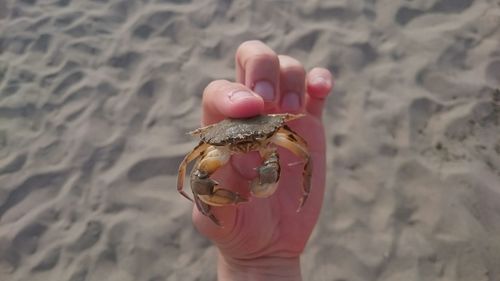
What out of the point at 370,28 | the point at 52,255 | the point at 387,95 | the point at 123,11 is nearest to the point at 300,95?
the point at 387,95

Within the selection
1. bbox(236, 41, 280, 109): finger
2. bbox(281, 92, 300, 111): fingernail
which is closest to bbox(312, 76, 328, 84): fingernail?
bbox(281, 92, 300, 111): fingernail

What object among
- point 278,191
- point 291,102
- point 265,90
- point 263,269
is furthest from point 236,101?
point 263,269

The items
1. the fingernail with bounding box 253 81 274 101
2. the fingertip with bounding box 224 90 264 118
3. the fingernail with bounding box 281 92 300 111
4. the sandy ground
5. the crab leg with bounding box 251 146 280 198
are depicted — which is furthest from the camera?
the sandy ground

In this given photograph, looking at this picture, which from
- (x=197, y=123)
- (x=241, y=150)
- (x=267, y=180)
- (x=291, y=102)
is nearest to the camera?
(x=267, y=180)

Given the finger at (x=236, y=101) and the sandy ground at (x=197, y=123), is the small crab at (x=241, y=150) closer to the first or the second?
the finger at (x=236, y=101)

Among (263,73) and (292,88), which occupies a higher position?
(263,73)

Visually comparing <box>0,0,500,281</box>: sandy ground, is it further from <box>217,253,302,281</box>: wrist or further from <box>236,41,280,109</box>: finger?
<box>236,41,280,109</box>: finger

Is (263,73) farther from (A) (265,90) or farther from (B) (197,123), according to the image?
(B) (197,123)
